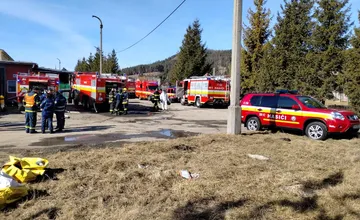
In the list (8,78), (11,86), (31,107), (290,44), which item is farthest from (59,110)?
(290,44)

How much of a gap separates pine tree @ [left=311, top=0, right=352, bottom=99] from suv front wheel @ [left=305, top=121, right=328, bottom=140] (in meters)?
12.3

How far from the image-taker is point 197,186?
5230 mm

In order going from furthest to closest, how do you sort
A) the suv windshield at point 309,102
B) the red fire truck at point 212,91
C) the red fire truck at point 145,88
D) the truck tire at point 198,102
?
the red fire truck at point 145,88 → the truck tire at point 198,102 → the red fire truck at point 212,91 → the suv windshield at point 309,102

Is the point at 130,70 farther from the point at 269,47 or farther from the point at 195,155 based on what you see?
the point at 195,155

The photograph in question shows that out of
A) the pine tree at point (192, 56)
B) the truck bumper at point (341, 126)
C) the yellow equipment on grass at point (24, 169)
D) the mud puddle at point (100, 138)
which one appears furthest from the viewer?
the pine tree at point (192, 56)

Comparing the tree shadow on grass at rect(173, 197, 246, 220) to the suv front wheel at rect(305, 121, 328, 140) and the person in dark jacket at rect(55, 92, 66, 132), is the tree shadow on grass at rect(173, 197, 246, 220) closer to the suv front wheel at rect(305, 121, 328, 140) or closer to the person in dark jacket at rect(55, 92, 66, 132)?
the suv front wheel at rect(305, 121, 328, 140)

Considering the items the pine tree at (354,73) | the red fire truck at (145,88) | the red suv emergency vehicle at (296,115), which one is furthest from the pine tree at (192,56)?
the red suv emergency vehicle at (296,115)

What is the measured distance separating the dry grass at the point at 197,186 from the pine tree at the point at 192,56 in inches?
1412

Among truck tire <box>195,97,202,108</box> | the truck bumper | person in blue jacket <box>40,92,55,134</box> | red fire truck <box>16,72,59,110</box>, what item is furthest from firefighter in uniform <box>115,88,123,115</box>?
the truck bumper

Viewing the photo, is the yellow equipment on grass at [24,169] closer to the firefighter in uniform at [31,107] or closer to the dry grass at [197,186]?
the dry grass at [197,186]

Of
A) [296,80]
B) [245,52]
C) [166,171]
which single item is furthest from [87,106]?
[245,52]

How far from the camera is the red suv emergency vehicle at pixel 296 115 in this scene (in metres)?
10.2

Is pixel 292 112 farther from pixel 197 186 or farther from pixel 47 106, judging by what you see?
pixel 47 106

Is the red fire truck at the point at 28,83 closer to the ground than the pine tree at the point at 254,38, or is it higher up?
closer to the ground
